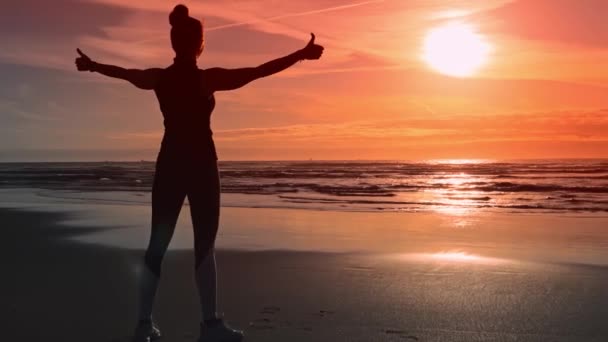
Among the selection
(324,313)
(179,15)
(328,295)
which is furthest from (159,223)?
(328,295)

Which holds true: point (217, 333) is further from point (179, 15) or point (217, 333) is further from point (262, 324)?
point (179, 15)

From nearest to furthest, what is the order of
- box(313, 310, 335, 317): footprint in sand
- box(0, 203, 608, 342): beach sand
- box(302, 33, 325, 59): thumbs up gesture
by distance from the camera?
box(302, 33, 325, 59): thumbs up gesture < box(0, 203, 608, 342): beach sand < box(313, 310, 335, 317): footprint in sand

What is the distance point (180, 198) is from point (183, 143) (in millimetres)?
349

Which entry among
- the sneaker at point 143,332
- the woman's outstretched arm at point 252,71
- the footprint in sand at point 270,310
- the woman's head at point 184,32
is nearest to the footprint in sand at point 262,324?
the footprint in sand at point 270,310

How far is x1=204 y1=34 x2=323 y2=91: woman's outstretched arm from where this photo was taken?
13.0 ft

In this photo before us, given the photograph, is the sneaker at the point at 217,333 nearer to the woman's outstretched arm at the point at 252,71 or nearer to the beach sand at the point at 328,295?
the beach sand at the point at 328,295

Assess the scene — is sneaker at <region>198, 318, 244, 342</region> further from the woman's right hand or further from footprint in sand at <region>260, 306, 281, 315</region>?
the woman's right hand

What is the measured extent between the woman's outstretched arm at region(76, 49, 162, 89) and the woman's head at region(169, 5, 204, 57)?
0.20 metres

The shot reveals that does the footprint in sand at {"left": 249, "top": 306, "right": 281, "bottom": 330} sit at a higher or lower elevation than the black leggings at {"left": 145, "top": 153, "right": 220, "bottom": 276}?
lower

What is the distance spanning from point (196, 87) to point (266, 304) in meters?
2.09

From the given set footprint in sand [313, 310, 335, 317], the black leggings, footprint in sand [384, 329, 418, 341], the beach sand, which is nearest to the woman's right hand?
the black leggings

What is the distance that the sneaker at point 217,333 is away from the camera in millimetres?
4276

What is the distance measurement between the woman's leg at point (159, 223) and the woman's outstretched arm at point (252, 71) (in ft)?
1.99

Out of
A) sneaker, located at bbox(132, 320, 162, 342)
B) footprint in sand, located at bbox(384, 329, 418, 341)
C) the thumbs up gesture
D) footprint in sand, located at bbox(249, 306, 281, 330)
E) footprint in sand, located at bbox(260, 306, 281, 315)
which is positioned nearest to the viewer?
the thumbs up gesture
